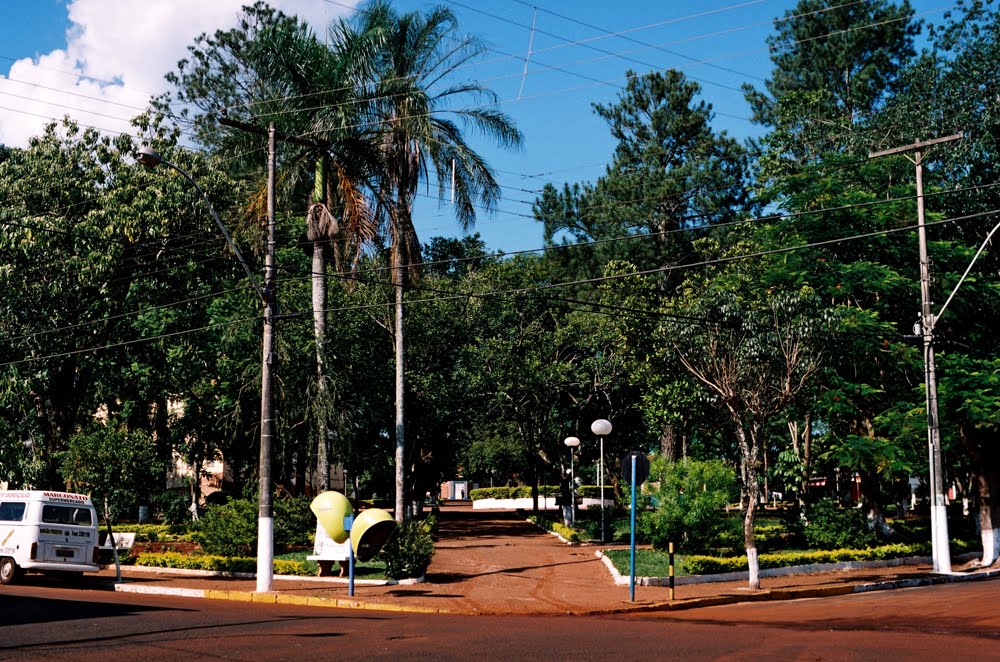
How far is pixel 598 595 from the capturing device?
20062mm

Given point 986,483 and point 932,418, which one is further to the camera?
point 986,483

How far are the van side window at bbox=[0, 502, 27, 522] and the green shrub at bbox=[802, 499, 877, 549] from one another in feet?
69.1

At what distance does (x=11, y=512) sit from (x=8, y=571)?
1.29 meters

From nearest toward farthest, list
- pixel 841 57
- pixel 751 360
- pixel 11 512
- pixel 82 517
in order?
pixel 751 360
pixel 11 512
pixel 82 517
pixel 841 57

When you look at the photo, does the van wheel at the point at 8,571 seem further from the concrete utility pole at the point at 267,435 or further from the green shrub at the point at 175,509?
the green shrub at the point at 175,509

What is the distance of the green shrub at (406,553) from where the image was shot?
2134 centimetres

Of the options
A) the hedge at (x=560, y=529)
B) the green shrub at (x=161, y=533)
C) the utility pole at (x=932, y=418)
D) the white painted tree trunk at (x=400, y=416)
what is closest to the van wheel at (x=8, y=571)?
the white painted tree trunk at (x=400, y=416)

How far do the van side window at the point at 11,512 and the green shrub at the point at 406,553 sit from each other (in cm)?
813

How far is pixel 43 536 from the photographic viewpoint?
72.7 feet

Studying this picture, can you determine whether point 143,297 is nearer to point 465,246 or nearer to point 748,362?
point 748,362

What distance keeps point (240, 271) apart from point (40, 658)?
2963 centimetres

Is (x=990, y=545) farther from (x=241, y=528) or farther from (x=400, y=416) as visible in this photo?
(x=241, y=528)

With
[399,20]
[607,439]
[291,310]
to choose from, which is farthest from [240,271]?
[607,439]

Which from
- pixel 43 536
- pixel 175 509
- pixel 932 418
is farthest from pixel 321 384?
pixel 932 418
